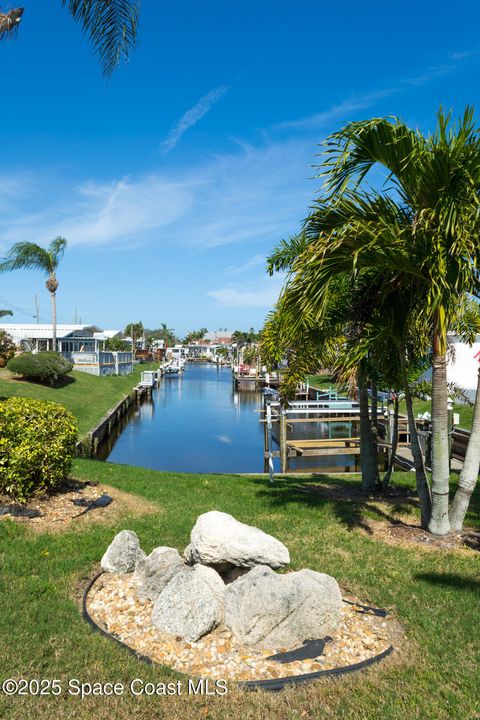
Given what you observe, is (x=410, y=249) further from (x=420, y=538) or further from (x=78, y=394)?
(x=78, y=394)

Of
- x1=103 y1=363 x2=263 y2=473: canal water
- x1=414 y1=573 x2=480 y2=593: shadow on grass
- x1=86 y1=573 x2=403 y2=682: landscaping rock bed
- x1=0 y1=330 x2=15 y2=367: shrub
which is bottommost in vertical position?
x1=103 y1=363 x2=263 y2=473: canal water

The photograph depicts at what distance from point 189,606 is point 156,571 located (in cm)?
89

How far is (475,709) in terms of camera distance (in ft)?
11.2

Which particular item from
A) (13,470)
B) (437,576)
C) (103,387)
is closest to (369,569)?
(437,576)

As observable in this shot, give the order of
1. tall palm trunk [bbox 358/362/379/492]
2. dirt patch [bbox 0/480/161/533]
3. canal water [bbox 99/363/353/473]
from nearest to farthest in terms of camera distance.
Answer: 1. dirt patch [bbox 0/480/161/533]
2. tall palm trunk [bbox 358/362/379/492]
3. canal water [bbox 99/363/353/473]

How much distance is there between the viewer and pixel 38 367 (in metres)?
30.2

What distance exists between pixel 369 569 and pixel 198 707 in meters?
3.22

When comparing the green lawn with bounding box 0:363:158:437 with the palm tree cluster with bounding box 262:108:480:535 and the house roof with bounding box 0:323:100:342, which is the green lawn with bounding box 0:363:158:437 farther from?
the palm tree cluster with bounding box 262:108:480:535

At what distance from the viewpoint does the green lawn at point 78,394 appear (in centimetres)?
2642

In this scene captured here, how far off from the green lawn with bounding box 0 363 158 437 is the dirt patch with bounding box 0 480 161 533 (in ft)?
46.0

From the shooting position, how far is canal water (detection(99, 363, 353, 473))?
69.3 feet

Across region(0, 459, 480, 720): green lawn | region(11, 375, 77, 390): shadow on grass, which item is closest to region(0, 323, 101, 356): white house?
region(11, 375, 77, 390): shadow on grass

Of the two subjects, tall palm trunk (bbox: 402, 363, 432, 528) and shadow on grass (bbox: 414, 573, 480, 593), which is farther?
tall palm trunk (bbox: 402, 363, 432, 528)

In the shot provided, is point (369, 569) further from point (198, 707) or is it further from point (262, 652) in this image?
point (198, 707)
